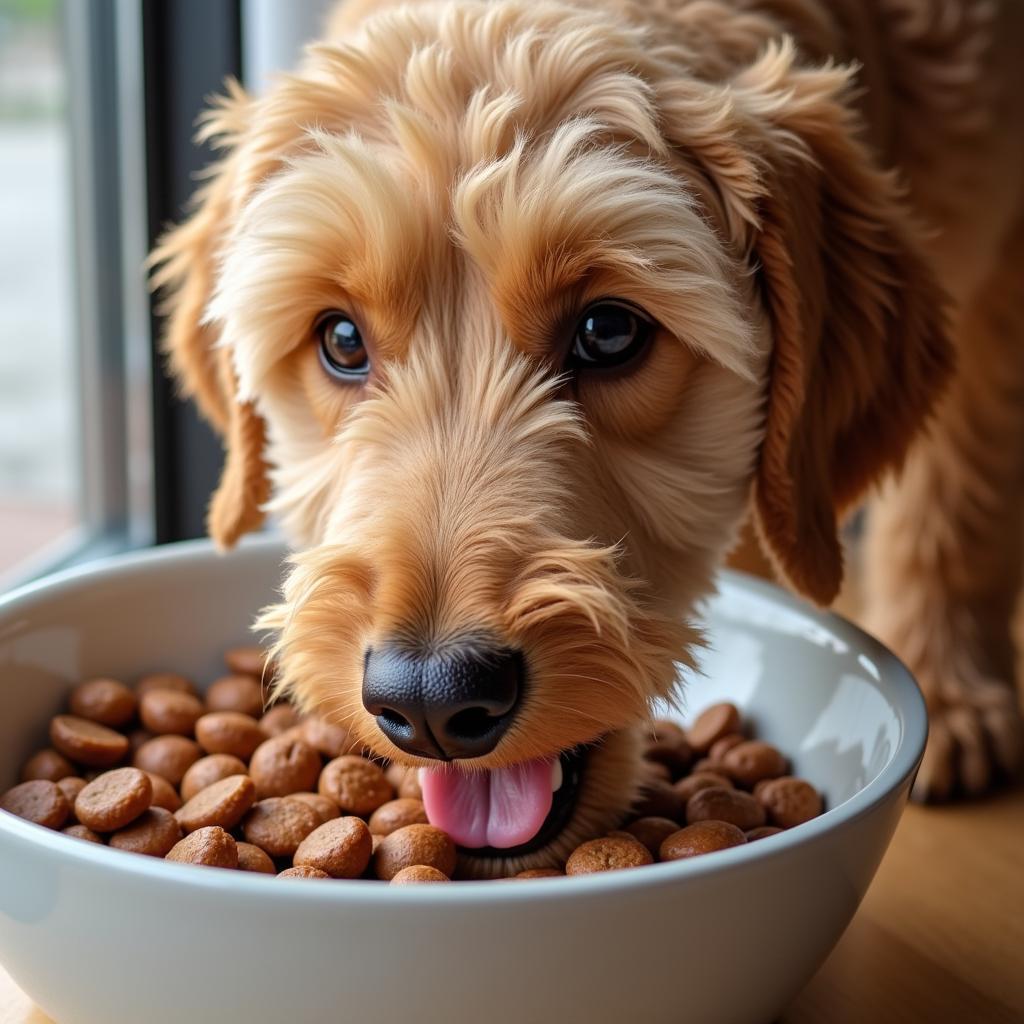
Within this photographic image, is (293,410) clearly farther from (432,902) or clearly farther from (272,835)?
(432,902)

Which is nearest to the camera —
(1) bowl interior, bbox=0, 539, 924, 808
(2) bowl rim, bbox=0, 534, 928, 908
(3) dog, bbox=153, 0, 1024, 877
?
(2) bowl rim, bbox=0, 534, 928, 908

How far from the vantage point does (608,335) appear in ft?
4.41

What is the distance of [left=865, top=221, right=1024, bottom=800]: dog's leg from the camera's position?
2.17 metres

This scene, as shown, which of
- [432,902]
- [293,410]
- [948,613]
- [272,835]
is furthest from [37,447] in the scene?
[432,902]

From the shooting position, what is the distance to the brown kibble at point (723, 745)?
4.97ft

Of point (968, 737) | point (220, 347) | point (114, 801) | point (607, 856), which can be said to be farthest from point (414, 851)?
point (968, 737)

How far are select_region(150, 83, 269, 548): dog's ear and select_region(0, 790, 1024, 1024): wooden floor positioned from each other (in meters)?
0.60

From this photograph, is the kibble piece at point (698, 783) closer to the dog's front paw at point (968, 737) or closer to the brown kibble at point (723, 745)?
the brown kibble at point (723, 745)

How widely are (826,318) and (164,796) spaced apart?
2.87ft

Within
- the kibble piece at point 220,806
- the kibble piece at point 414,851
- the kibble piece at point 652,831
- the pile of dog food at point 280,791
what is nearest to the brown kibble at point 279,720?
the pile of dog food at point 280,791

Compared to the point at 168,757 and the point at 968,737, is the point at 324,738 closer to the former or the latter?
the point at 168,757

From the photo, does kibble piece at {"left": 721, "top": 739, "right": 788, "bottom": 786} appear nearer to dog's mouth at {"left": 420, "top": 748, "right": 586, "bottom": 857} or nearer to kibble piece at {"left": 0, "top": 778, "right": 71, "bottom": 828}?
dog's mouth at {"left": 420, "top": 748, "right": 586, "bottom": 857}

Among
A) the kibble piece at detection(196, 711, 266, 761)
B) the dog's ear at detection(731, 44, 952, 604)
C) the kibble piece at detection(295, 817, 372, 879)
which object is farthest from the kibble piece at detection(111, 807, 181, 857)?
the dog's ear at detection(731, 44, 952, 604)

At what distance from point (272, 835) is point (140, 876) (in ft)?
1.27
